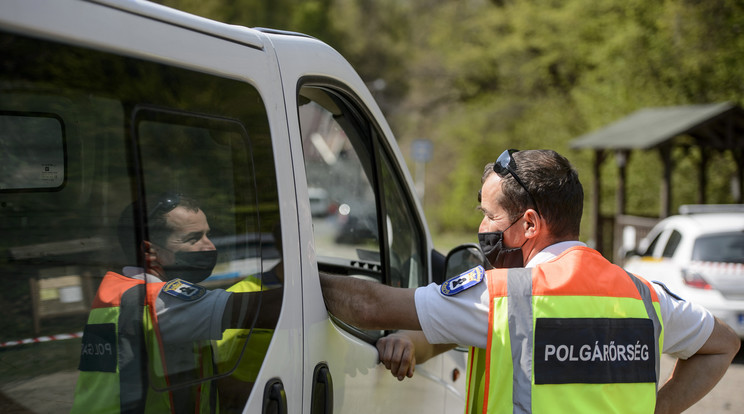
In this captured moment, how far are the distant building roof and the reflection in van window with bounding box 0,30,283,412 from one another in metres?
14.0

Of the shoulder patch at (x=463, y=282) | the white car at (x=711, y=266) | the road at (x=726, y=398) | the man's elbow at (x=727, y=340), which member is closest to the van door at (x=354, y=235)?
the shoulder patch at (x=463, y=282)

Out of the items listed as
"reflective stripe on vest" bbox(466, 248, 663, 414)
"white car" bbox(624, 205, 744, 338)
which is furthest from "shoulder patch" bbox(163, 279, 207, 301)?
"white car" bbox(624, 205, 744, 338)

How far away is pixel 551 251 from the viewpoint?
2.07 metres

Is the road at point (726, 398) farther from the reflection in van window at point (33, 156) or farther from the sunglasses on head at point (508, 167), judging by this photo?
the reflection in van window at point (33, 156)

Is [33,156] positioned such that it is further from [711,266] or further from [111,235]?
[711,266]

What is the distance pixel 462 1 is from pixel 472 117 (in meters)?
5.38

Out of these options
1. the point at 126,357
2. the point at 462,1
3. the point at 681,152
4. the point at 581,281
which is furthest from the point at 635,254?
the point at 462,1

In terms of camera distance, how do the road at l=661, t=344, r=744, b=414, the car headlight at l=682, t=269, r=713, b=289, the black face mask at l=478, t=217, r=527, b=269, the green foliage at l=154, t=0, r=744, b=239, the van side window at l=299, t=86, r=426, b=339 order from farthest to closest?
the green foliage at l=154, t=0, r=744, b=239 < the car headlight at l=682, t=269, r=713, b=289 < the road at l=661, t=344, r=744, b=414 < the van side window at l=299, t=86, r=426, b=339 < the black face mask at l=478, t=217, r=527, b=269

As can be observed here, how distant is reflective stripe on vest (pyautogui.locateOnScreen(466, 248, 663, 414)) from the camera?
1.88 m

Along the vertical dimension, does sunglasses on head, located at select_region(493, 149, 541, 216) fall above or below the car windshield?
above

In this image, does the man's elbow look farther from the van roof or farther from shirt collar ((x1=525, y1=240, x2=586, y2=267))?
the van roof

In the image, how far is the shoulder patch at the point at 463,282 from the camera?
1.96m

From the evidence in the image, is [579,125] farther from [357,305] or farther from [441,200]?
[357,305]

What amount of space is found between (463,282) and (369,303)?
28 centimetres
